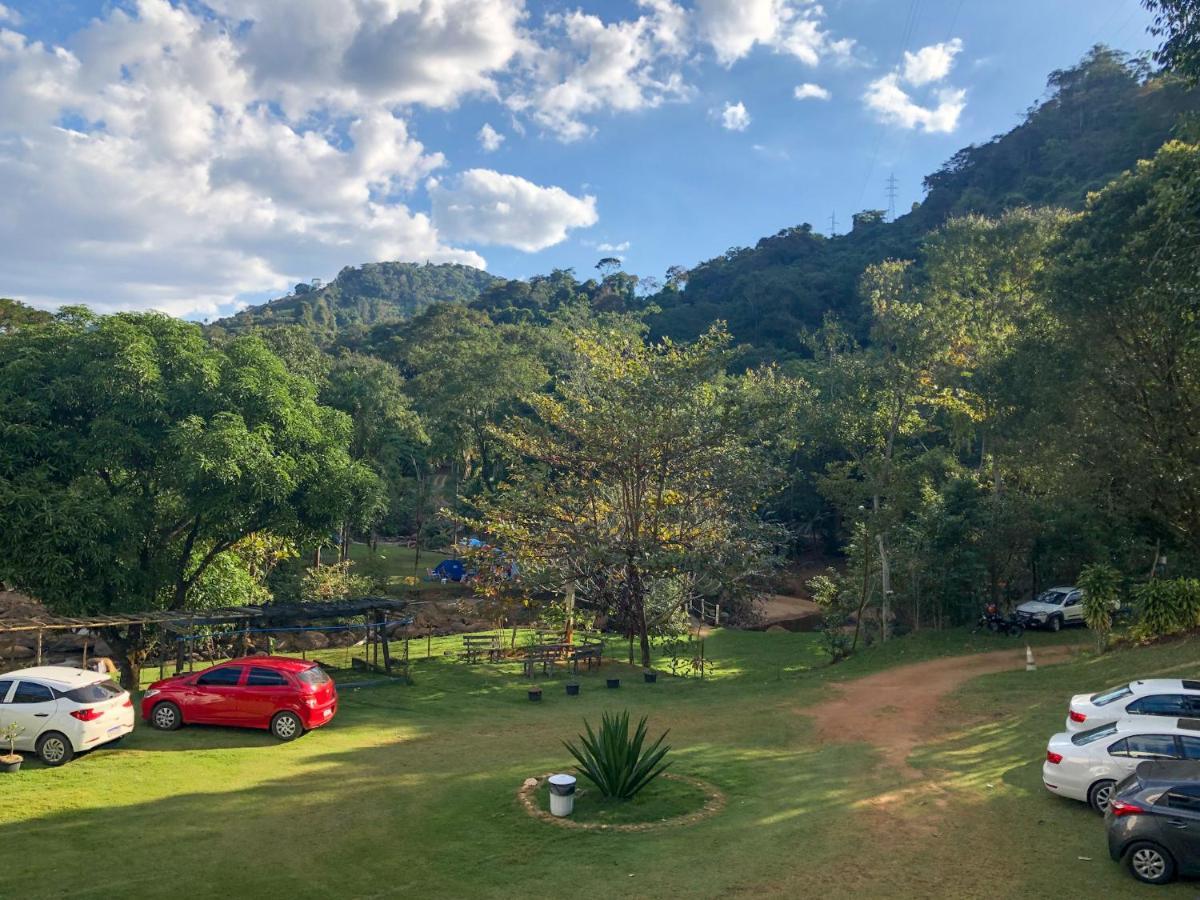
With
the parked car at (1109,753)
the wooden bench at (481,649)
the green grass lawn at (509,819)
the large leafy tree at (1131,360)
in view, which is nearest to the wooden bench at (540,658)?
the wooden bench at (481,649)

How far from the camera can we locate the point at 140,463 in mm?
20375

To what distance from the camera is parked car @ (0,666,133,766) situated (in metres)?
12.9

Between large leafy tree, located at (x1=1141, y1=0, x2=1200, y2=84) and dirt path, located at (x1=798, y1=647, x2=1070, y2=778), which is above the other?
large leafy tree, located at (x1=1141, y1=0, x2=1200, y2=84)

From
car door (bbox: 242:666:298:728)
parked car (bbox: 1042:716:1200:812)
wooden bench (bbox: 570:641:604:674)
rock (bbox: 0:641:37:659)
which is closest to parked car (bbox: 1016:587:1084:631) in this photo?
wooden bench (bbox: 570:641:604:674)

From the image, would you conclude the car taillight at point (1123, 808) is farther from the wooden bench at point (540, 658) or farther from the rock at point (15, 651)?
the rock at point (15, 651)

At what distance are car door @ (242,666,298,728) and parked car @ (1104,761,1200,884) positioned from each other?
13.6 metres

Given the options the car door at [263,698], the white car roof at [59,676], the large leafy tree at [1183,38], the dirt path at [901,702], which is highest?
the large leafy tree at [1183,38]

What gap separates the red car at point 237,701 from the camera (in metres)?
15.3

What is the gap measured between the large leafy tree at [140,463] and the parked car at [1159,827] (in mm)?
18351

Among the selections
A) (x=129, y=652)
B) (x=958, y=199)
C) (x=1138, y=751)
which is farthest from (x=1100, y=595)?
(x=958, y=199)

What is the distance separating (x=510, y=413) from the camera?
54.8 metres

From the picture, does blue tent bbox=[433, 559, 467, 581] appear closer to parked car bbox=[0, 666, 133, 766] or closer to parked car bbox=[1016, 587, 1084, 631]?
parked car bbox=[1016, 587, 1084, 631]

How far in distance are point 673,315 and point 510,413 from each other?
5520 cm

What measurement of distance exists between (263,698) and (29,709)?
3.74 meters
